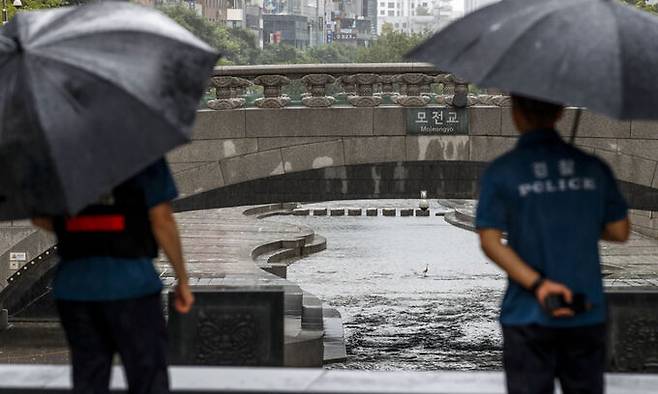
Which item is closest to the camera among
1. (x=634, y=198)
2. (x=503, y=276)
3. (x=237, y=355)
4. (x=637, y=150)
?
(x=237, y=355)

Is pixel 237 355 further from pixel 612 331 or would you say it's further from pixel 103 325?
pixel 103 325

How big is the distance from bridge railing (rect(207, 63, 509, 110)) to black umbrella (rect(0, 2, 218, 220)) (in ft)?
48.5

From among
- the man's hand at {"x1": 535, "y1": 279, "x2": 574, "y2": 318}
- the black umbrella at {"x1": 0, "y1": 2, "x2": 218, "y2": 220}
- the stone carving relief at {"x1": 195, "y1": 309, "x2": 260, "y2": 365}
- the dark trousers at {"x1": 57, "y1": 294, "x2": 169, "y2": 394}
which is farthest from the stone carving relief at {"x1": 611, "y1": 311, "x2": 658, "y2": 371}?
the black umbrella at {"x1": 0, "y1": 2, "x2": 218, "y2": 220}

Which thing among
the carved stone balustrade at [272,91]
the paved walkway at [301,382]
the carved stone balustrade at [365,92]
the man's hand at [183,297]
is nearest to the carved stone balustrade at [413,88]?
the carved stone balustrade at [365,92]

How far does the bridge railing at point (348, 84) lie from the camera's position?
20.1m

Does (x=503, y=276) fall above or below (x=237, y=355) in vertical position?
below

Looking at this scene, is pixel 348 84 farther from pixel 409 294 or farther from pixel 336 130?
pixel 409 294

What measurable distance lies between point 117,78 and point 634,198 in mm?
17074

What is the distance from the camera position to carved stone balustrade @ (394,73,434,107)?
798 inches

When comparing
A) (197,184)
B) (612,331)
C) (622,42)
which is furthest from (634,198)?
(622,42)

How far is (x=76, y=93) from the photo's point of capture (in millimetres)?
5020

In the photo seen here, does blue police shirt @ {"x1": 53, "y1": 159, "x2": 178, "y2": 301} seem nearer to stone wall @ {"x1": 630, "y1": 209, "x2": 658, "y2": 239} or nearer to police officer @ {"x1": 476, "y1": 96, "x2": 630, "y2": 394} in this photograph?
police officer @ {"x1": 476, "y1": 96, "x2": 630, "y2": 394}

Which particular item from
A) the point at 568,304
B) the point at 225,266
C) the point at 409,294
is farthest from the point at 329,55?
the point at 568,304

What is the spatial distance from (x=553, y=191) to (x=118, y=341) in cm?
171
